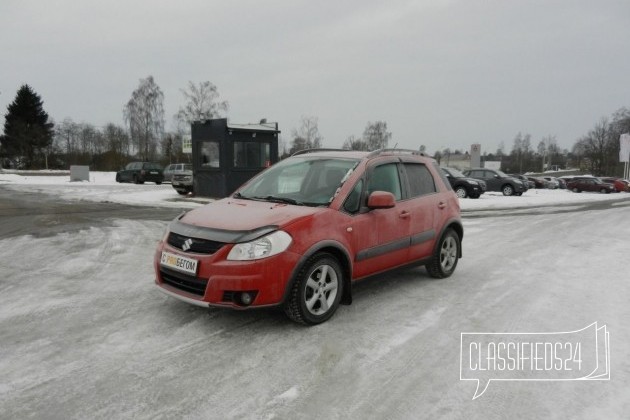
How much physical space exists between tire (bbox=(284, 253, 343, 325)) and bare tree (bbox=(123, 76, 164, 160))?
59294mm

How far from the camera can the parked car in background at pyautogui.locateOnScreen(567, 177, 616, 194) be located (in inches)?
1497

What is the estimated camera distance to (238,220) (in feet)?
14.2

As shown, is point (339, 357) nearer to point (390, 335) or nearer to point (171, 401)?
point (390, 335)

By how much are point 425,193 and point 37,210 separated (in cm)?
1290

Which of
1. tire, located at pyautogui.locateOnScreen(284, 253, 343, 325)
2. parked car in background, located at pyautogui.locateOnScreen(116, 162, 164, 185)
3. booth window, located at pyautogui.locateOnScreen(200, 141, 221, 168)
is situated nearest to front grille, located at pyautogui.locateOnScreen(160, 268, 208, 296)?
tire, located at pyautogui.locateOnScreen(284, 253, 343, 325)

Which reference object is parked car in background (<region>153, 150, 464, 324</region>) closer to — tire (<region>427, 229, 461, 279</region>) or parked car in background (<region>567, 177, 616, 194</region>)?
tire (<region>427, 229, 461, 279</region>)

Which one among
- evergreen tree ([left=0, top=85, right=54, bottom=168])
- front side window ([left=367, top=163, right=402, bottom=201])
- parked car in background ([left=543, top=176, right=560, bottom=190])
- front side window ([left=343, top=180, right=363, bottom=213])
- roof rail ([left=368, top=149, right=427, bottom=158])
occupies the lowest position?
parked car in background ([left=543, top=176, right=560, bottom=190])

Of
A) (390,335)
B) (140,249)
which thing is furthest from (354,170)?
(140,249)

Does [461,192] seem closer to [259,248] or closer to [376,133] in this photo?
[259,248]

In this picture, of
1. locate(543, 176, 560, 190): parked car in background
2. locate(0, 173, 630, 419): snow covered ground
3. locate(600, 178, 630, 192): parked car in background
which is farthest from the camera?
locate(543, 176, 560, 190): parked car in background

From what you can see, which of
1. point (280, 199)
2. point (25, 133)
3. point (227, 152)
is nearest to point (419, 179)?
point (280, 199)

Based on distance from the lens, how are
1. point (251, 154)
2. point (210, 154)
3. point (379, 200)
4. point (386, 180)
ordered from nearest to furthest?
point (379, 200), point (386, 180), point (210, 154), point (251, 154)

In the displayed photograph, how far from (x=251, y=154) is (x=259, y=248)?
14.9m

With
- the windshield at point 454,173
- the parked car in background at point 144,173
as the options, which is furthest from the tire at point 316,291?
the parked car in background at point 144,173
